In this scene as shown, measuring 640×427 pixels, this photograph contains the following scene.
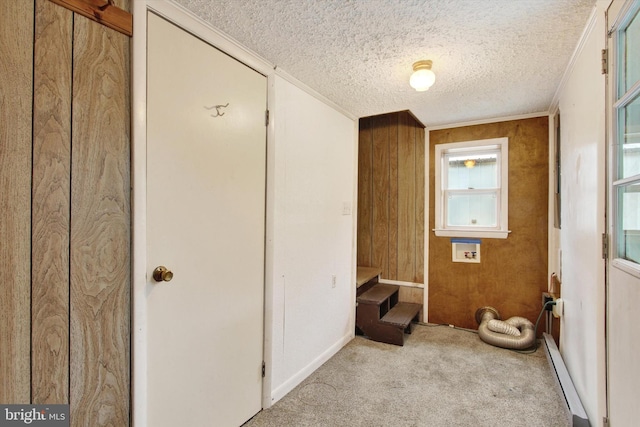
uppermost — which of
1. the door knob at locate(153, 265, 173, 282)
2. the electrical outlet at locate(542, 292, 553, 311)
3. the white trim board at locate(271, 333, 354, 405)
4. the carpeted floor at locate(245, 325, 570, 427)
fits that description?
the door knob at locate(153, 265, 173, 282)

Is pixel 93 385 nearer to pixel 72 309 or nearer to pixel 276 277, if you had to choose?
pixel 72 309

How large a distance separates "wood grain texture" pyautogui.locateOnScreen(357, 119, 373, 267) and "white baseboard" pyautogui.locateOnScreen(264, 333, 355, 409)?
1160mm

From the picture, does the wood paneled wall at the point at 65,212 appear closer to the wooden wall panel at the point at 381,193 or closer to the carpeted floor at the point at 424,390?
the carpeted floor at the point at 424,390

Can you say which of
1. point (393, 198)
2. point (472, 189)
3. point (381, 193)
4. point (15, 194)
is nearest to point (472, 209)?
point (472, 189)

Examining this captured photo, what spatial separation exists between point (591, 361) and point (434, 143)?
2501 millimetres

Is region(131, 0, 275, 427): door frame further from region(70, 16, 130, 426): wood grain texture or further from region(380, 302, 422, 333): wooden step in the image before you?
region(380, 302, 422, 333): wooden step

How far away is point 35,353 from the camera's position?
3.48 ft

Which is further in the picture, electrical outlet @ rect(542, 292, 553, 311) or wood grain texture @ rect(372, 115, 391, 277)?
wood grain texture @ rect(372, 115, 391, 277)

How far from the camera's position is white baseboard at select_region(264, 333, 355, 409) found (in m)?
2.12

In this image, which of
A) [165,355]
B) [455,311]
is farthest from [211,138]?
[455,311]

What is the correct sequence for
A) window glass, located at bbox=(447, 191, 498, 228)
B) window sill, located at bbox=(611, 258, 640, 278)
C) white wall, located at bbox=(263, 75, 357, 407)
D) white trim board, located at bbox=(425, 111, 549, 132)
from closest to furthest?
window sill, located at bbox=(611, 258, 640, 278) → white wall, located at bbox=(263, 75, 357, 407) → white trim board, located at bbox=(425, 111, 549, 132) → window glass, located at bbox=(447, 191, 498, 228)

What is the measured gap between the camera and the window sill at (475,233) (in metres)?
3.27

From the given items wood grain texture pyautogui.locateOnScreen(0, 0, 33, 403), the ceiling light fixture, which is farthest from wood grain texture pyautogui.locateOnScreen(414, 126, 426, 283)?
wood grain texture pyautogui.locateOnScreen(0, 0, 33, 403)

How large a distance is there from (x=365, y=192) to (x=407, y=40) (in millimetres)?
2231
